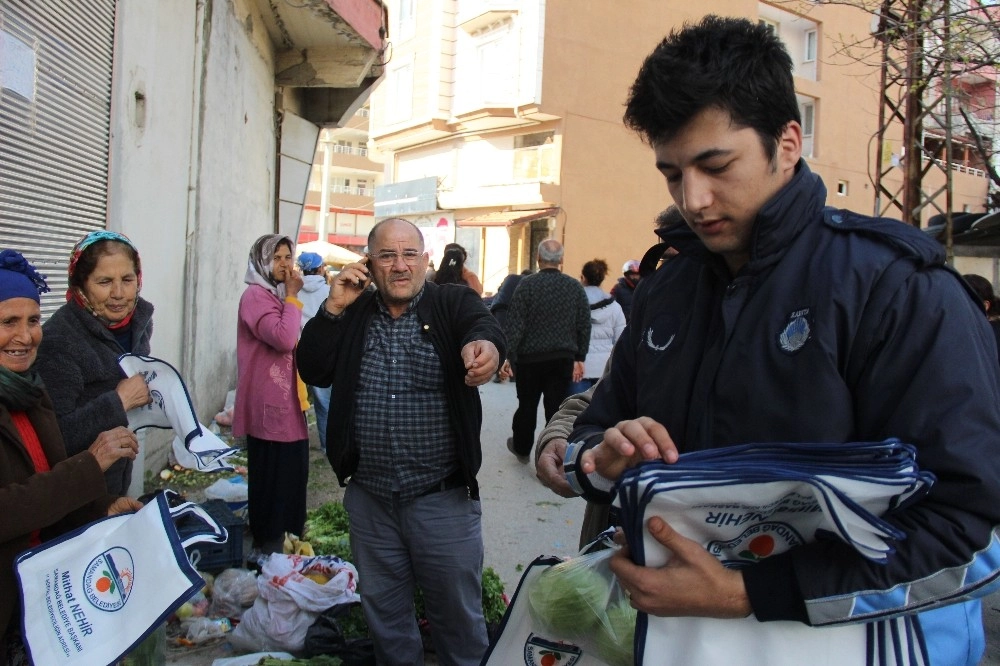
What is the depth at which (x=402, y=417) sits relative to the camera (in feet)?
10.0

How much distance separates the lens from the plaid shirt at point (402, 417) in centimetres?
303

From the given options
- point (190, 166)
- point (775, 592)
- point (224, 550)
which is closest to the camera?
point (775, 592)

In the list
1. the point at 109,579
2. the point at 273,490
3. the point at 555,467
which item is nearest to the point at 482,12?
the point at 273,490

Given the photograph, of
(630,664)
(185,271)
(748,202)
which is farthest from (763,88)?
(185,271)

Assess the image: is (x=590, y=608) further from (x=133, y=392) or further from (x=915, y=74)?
(x=915, y=74)

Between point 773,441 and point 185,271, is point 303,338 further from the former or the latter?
point 185,271

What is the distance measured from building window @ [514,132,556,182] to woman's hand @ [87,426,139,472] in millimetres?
21999

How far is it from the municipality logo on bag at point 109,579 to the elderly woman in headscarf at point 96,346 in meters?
0.60

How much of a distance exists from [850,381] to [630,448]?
0.40m

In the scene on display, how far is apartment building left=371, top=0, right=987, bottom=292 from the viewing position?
77.8 feet

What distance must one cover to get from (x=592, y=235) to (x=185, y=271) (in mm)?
18868

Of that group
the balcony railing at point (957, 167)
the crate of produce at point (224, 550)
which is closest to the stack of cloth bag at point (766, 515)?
the crate of produce at point (224, 550)

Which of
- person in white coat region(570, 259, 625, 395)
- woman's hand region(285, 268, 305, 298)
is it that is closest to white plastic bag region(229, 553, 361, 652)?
woman's hand region(285, 268, 305, 298)

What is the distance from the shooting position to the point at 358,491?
10.5ft
